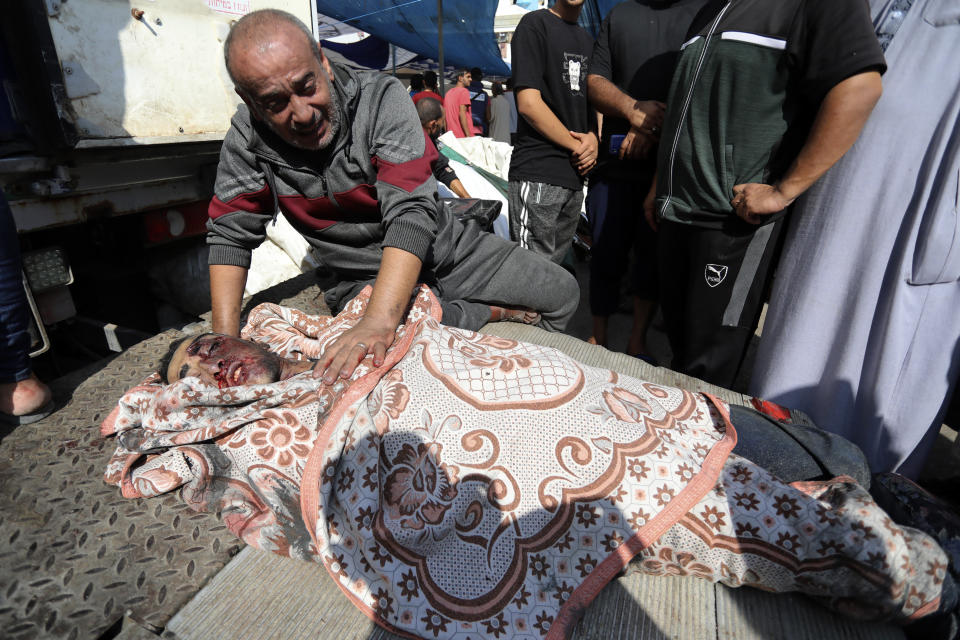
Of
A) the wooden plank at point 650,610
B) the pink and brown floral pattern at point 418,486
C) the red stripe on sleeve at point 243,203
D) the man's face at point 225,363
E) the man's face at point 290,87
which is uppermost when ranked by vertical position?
the man's face at point 290,87

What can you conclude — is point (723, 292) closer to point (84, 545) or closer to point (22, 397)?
point (84, 545)

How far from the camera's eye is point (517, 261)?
8.52 feet

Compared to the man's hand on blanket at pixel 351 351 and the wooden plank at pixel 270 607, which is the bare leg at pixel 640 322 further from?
the wooden plank at pixel 270 607

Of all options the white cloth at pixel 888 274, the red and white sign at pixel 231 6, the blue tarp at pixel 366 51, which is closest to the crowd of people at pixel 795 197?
the white cloth at pixel 888 274

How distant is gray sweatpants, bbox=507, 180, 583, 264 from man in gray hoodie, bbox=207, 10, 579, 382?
629 mm

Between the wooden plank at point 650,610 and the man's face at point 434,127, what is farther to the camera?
the man's face at point 434,127

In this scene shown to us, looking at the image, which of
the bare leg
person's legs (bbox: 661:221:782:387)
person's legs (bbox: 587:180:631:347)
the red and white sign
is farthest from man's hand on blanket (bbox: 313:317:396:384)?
the red and white sign

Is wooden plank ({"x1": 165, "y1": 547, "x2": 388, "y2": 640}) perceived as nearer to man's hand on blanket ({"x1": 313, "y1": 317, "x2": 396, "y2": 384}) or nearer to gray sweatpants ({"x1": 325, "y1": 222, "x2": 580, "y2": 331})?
man's hand on blanket ({"x1": 313, "y1": 317, "x2": 396, "y2": 384})

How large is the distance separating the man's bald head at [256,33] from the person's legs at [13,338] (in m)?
0.91

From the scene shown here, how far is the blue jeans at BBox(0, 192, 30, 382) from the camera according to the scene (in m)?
1.69

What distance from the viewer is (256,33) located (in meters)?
1.59

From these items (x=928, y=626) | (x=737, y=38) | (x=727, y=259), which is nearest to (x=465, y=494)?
(x=928, y=626)

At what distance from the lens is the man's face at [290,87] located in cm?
159

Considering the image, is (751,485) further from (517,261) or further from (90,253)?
(90,253)
